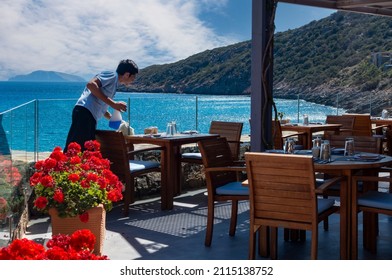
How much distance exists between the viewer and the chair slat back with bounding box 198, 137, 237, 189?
4.74 meters

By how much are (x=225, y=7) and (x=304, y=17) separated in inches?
513

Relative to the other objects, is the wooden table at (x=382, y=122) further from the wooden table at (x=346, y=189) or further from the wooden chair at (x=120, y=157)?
the wooden table at (x=346, y=189)

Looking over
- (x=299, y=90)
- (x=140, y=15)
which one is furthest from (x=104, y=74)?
(x=140, y=15)

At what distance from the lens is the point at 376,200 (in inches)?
164

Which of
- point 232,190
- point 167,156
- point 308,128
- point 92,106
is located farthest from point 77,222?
point 308,128

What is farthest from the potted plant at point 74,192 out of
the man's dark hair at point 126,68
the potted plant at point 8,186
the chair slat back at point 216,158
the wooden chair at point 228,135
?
the wooden chair at point 228,135

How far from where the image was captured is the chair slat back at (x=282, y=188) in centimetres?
365

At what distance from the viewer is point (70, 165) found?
4.30 meters

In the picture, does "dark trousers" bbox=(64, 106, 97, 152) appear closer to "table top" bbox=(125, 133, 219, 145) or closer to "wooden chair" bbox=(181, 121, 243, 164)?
"table top" bbox=(125, 133, 219, 145)

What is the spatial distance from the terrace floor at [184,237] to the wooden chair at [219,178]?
0.21 metres

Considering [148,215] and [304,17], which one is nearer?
[148,215]

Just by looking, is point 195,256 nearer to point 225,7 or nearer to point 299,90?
point 299,90

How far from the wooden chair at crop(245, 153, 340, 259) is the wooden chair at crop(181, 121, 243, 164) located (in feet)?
9.86

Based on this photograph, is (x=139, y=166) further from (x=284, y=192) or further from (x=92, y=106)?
(x=284, y=192)
